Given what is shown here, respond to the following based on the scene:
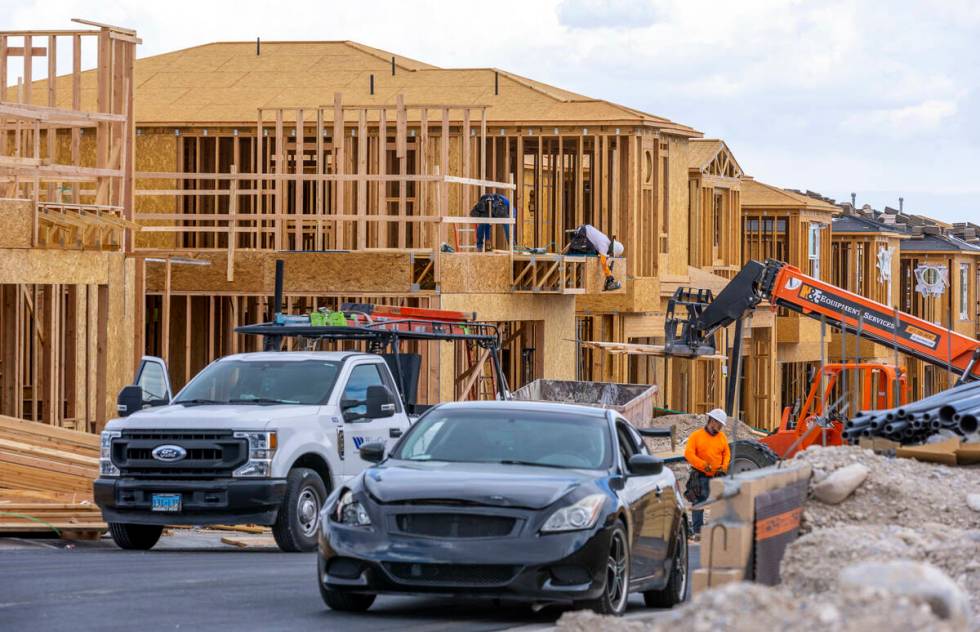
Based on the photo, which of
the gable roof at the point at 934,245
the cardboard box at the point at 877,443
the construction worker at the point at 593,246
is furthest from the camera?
the gable roof at the point at 934,245

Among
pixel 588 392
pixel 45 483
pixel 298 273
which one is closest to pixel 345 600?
pixel 45 483

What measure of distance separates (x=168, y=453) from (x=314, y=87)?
75.7 feet

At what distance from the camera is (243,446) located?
51.4ft

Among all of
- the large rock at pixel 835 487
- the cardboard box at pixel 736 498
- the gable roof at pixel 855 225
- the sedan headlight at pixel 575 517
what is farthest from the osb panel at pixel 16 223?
the gable roof at pixel 855 225

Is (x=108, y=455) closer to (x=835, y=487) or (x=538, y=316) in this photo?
(x=835, y=487)

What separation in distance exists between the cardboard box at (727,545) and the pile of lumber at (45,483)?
27.4 ft

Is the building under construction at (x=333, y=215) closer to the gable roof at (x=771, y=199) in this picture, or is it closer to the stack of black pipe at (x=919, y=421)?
the gable roof at (x=771, y=199)

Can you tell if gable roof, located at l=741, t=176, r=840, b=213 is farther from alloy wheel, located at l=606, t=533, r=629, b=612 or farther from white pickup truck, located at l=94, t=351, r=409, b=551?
alloy wheel, located at l=606, t=533, r=629, b=612

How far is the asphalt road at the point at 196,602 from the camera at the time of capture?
430 inches

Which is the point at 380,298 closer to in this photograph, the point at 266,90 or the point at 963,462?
the point at 266,90

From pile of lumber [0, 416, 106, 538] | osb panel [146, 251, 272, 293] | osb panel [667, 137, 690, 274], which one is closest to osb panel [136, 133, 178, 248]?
osb panel [146, 251, 272, 293]

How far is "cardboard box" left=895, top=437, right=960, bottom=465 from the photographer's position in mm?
14266

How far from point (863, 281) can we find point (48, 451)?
47.0 m

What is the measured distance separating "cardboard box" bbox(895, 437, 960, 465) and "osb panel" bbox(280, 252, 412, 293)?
46.6 feet
